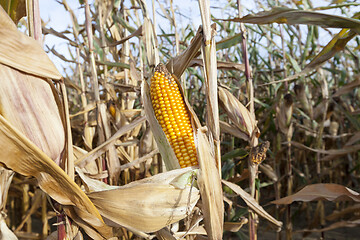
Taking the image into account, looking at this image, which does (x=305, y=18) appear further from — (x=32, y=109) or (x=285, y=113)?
(x=285, y=113)

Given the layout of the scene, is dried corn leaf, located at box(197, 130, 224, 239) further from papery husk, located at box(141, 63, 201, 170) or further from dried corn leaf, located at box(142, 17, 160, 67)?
dried corn leaf, located at box(142, 17, 160, 67)

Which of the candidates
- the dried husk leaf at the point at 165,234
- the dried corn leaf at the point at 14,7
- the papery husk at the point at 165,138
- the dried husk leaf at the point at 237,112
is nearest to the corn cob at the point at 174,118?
the papery husk at the point at 165,138

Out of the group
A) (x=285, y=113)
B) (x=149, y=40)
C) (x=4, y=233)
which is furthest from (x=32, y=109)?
(x=285, y=113)

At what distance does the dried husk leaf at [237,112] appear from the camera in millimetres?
1819

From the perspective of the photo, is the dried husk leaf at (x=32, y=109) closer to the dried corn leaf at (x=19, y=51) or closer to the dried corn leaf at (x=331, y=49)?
the dried corn leaf at (x=19, y=51)

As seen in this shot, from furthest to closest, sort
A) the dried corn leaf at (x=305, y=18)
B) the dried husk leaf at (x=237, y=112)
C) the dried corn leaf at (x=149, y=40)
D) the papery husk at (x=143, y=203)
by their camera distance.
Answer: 1. the dried corn leaf at (x=149, y=40)
2. the dried husk leaf at (x=237, y=112)
3. the dried corn leaf at (x=305, y=18)
4. the papery husk at (x=143, y=203)

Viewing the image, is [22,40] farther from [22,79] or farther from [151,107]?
[151,107]

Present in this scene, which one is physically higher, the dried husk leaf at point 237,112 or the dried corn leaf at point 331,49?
the dried corn leaf at point 331,49

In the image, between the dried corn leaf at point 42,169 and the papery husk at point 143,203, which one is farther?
the papery husk at point 143,203

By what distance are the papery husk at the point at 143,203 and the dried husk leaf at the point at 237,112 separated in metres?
0.72

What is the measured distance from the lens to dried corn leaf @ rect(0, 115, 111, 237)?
100 centimetres

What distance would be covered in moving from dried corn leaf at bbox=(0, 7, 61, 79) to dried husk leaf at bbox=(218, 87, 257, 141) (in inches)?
39.3

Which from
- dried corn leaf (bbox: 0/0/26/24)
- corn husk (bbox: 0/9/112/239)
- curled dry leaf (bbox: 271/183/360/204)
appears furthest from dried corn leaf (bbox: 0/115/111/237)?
curled dry leaf (bbox: 271/183/360/204)

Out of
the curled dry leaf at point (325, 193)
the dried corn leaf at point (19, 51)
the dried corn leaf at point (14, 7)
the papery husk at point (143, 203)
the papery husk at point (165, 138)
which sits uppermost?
the dried corn leaf at point (14, 7)
